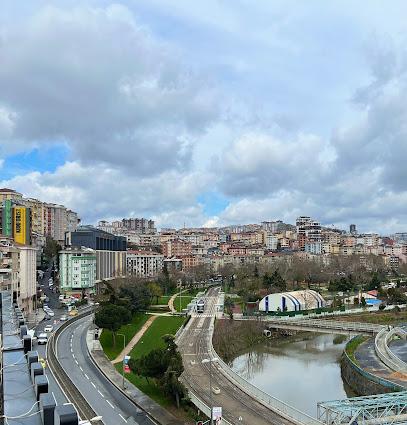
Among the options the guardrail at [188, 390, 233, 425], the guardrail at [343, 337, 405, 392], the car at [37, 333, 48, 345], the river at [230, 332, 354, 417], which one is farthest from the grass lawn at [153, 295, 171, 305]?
the guardrail at [188, 390, 233, 425]

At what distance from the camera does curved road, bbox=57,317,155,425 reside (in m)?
19.6

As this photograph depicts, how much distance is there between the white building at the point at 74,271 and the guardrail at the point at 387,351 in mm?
39117

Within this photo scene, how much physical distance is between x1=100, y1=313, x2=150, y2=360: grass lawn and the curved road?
1.40 m

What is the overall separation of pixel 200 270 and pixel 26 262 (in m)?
45.7

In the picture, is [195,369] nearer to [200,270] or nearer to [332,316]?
[332,316]

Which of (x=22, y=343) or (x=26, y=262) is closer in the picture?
(x=22, y=343)

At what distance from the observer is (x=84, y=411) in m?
19.8

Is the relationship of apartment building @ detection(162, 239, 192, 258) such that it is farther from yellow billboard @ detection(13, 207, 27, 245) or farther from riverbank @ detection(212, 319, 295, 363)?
riverbank @ detection(212, 319, 295, 363)

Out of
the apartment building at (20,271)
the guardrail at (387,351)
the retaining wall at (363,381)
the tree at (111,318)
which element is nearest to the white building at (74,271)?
the apartment building at (20,271)

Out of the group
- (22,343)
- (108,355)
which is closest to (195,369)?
(108,355)

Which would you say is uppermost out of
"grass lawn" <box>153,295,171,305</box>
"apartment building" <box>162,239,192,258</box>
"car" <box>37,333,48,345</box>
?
"apartment building" <box>162,239,192,258</box>

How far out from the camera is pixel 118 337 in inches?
1399

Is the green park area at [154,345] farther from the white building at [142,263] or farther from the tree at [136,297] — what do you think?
the white building at [142,263]

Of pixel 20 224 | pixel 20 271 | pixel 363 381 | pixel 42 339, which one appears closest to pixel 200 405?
pixel 363 381
